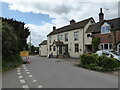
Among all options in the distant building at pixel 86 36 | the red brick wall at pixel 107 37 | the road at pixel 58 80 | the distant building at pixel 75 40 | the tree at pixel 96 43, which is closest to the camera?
the road at pixel 58 80

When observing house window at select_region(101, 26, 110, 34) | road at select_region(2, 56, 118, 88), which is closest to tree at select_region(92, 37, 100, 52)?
house window at select_region(101, 26, 110, 34)

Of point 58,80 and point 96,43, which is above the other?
point 96,43

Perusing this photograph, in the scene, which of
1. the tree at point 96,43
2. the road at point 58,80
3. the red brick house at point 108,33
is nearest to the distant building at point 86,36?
the red brick house at point 108,33

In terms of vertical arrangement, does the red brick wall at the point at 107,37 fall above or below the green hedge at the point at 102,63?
above

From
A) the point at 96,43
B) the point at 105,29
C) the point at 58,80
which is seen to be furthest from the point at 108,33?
the point at 58,80

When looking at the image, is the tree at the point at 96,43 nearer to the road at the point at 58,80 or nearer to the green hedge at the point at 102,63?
the green hedge at the point at 102,63

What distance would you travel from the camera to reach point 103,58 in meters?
9.86

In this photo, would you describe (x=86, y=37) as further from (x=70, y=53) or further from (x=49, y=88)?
(x=49, y=88)

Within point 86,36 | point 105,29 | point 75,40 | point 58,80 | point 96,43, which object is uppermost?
point 105,29

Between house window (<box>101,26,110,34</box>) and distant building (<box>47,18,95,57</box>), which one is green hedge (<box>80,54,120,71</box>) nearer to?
house window (<box>101,26,110,34</box>)

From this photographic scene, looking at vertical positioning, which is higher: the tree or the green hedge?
the tree

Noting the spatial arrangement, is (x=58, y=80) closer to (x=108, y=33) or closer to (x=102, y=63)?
(x=102, y=63)

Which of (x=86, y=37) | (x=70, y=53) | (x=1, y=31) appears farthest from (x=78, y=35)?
(x=1, y=31)

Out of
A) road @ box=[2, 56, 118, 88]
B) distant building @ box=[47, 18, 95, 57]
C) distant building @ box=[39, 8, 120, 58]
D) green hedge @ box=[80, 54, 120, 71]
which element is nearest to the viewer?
road @ box=[2, 56, 118, 88]
